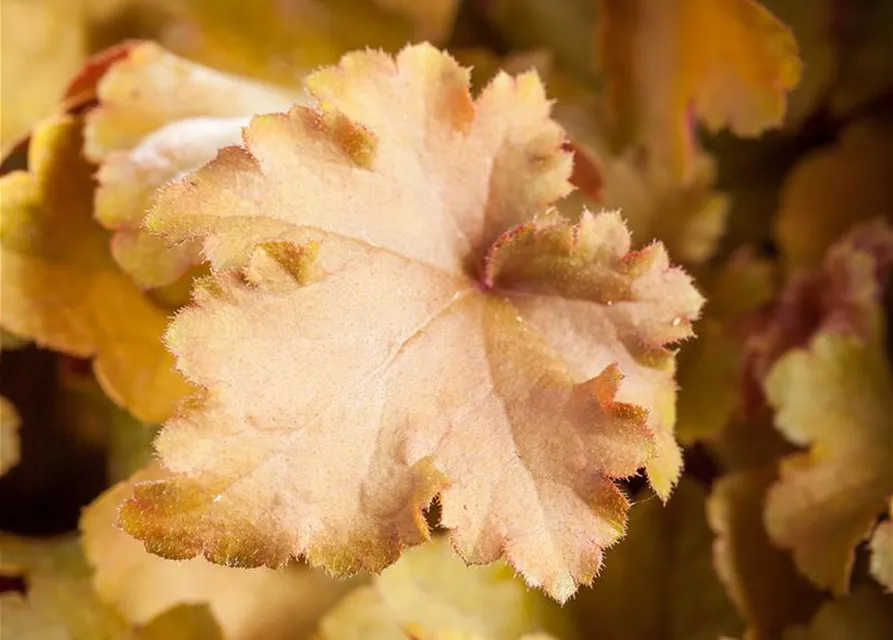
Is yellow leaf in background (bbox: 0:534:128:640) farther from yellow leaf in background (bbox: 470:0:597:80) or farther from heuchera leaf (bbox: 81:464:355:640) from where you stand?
yellow leaf in background (bbox: 470:0:597:80)

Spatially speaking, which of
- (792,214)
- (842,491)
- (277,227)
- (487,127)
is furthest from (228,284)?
(792,214)

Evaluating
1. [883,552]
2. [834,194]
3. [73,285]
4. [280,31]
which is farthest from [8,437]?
[834,194]

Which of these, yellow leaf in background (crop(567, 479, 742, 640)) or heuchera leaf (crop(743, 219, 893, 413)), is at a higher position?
heuchera leaf (crop(743, 219, 893, 413))

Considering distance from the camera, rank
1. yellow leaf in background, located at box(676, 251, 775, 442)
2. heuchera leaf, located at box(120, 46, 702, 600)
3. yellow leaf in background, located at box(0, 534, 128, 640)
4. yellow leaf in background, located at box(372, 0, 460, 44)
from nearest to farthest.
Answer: heuchera leaf, located at box(120, 46, 702, 600) < yellow leaf in background, located at box(0, 534, 128, 640) < yellow leaf in background, located at box(676, 251, 775, 442) < yellow leaf in background, located at box(372, 0, 460, 44)

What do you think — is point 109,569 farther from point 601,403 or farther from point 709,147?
point 709,147

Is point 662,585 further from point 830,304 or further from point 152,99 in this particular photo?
point 152,99

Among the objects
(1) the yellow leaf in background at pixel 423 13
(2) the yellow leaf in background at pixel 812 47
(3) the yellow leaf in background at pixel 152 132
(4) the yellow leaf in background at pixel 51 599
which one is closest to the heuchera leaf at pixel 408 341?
(3) the yellow leaf in background at pixel 152 132

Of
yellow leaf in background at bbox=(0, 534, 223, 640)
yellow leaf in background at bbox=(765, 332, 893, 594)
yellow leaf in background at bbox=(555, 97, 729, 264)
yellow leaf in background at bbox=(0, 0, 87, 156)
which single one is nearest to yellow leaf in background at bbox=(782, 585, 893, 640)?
yellow leaf in background at bbox=(765, 332, 893, 594)
